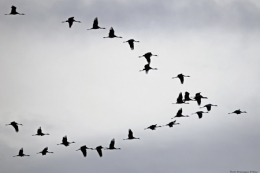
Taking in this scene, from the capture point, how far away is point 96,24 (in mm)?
116625

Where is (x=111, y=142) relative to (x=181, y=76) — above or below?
below

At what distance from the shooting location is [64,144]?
119125mm

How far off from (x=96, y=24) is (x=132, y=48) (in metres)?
5.42

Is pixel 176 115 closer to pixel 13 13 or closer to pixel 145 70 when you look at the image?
pixel 145 70

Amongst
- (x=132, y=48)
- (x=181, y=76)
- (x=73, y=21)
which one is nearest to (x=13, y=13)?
(x=73, y=21)

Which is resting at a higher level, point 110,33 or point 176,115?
point 110,33

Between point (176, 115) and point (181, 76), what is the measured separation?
5.99 metres

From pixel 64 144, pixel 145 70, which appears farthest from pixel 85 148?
pixel 145 70

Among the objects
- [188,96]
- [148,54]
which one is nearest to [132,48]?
[148,54]

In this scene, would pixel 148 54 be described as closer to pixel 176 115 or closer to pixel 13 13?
pixel 176 115

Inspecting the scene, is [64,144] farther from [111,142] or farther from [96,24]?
[96,24]

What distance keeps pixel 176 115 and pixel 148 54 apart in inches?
385

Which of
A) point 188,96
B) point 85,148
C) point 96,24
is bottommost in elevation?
point 85,148

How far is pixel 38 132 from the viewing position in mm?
122688
